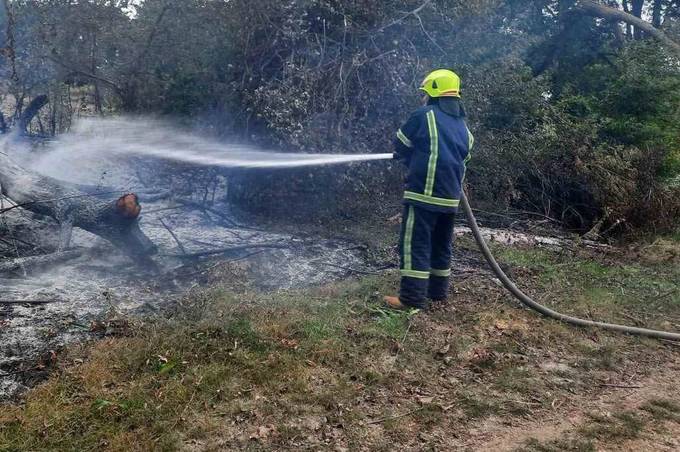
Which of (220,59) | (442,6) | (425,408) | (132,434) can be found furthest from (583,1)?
(132,434)

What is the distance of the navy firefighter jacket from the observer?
4.48 meters

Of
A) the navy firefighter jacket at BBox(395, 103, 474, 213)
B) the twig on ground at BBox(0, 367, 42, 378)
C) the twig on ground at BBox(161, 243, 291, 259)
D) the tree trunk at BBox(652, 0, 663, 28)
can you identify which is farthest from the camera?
the tree trunk at BBox(652, 0, 663, 28)

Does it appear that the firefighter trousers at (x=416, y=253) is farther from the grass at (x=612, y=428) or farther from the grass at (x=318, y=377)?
the grass at (x=612, y=428)

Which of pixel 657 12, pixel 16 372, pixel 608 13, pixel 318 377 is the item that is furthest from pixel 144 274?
pixel 657 12

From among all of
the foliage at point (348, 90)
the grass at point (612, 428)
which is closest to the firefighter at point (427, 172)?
the grass at point (612, 428)

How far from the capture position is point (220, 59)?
7.11 meters

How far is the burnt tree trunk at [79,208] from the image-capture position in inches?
201

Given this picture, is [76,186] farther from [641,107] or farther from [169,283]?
[641,107]

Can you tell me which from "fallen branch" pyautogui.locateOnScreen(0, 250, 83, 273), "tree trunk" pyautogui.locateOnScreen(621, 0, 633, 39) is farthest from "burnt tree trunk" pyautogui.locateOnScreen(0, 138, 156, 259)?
"tree trunk" pyautogui.locateOnScreen(621, 0, 633, 39)

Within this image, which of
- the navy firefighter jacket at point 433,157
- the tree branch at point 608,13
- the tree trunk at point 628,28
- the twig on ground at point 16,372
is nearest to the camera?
the twig on ground at point 16,372

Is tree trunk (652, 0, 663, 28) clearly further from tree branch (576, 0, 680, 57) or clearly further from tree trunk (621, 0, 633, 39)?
tree branch (576, 0, 680, 57)

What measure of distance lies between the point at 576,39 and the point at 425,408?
1183 cm

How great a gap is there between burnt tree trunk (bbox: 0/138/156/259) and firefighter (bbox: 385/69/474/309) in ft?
8.14

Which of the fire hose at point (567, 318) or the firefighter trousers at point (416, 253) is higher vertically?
the firefighter trousers at point (416, 253)
